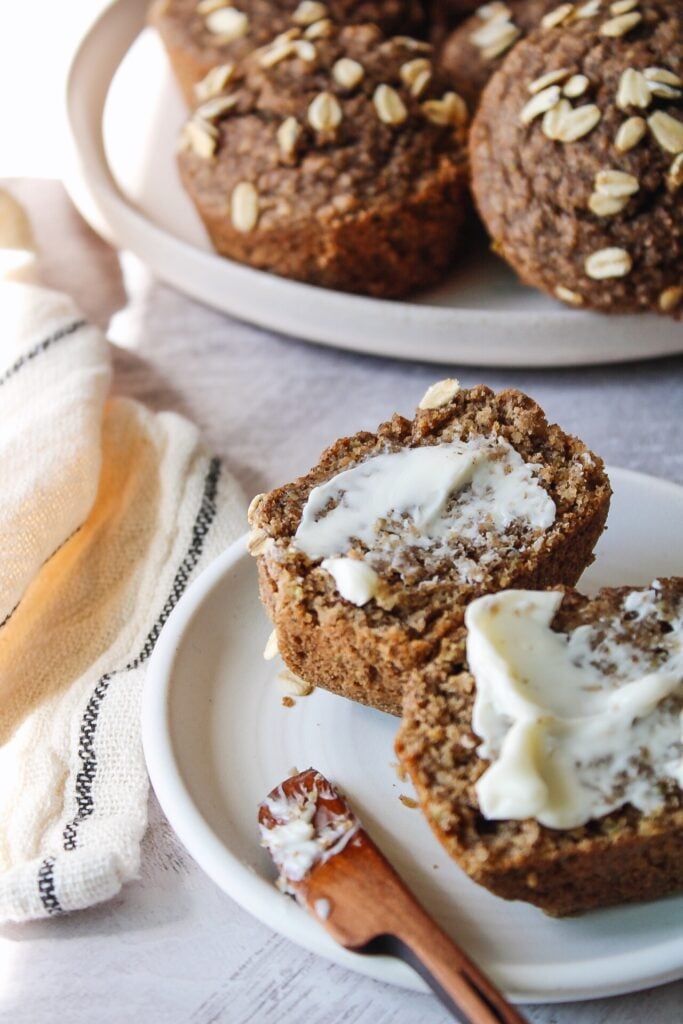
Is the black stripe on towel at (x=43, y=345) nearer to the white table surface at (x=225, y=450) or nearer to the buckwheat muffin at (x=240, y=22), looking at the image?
the white table surface at (x=225, y=450)

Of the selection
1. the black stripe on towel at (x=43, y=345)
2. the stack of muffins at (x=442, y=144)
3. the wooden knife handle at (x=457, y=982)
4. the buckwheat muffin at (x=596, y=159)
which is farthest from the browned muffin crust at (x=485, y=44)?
the wooden knife handle at (x=457, y=982)

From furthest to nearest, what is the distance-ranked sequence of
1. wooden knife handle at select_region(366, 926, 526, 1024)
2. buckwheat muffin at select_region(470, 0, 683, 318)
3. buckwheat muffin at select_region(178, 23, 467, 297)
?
buckwheat muffin at select_region(178, 23, 467, 297)
buckwheat muffin at select_region(470, 0, 683, 318)
wooden knife handle at select_region(366, 926, 526, 1024)

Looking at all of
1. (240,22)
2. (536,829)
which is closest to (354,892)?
(536,829)

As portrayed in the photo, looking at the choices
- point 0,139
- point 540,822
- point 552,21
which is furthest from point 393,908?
point 0,139

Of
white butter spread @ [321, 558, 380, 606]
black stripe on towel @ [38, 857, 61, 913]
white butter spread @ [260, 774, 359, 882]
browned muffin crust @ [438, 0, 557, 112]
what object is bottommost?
white butter spread @ [260, 774, 359, 882]

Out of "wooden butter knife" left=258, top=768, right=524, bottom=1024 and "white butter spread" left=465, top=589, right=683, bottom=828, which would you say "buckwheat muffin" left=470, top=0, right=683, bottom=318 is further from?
"wooden butter knife" left=258, top=768, right=524, bottom=1024

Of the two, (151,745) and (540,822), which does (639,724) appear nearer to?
(540,822)

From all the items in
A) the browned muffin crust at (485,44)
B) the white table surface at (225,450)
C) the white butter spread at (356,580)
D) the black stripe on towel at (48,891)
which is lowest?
the white table surface at (225,450)

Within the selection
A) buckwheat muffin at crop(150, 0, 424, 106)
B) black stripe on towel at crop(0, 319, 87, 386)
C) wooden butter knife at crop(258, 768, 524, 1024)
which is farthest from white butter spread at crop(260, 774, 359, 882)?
buckwheat muffin at crop(150, 0, 424, 106)
